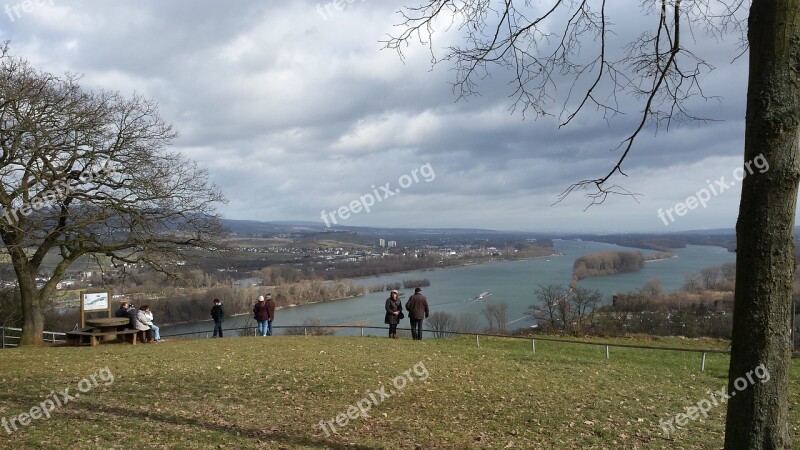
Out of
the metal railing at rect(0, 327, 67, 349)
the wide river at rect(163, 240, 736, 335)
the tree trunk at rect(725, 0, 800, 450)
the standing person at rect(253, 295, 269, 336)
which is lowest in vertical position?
the wide river at rect(163, 240, 736, 335)

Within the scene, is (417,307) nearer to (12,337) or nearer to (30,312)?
(30,312)

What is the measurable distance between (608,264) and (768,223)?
253 feet

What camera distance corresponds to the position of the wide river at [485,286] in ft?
141

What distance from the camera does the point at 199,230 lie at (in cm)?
1714

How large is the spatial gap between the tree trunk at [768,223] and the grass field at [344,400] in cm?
289

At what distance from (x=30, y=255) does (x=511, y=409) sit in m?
16.0

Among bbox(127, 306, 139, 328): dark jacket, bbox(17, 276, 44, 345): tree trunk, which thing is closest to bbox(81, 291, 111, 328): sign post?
bbox(17, 276, 44, 345): tree trunk

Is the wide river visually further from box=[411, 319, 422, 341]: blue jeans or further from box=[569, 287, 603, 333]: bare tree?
box=[411, 319, 422, 341]: blue jeans

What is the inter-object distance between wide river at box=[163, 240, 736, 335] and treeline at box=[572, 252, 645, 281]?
113 cm

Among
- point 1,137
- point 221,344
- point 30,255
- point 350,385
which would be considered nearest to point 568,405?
point 350,385

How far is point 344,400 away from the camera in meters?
7.97

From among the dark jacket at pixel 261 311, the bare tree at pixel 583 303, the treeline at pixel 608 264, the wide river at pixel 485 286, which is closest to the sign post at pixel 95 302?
the dark jacket at pixel 261 311

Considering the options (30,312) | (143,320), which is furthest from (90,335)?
(30,312)

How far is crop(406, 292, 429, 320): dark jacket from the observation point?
53.2ft
